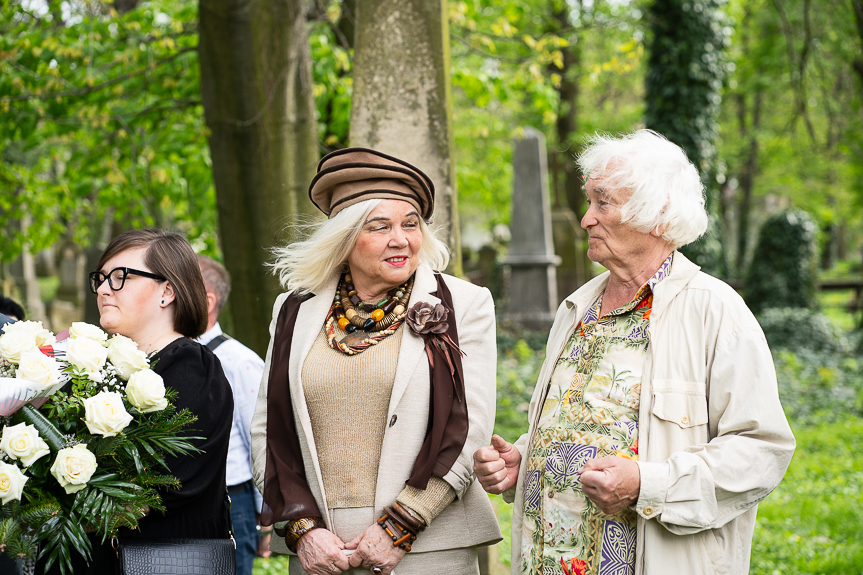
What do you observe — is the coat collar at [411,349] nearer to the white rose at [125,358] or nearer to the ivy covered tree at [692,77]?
the white rose at [125,358]

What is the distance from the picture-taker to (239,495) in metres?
3.36

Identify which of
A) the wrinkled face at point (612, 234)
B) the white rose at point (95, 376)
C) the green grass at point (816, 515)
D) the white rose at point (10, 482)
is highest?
the wrinkled face at point (612, 234)

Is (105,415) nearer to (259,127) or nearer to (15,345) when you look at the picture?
(15,345)

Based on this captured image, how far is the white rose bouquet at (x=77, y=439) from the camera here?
1.87m

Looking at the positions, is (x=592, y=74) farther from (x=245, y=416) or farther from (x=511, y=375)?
(x=245, y=416)

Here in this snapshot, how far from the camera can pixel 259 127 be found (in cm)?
441

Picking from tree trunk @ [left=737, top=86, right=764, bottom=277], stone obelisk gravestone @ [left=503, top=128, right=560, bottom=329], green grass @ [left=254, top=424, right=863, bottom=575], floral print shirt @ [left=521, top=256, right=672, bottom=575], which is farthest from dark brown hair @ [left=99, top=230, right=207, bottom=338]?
tree trunk @ [left=737, top=86, right=764, bottom=277]

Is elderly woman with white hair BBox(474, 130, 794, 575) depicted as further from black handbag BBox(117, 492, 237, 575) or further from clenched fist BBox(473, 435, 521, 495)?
black handbag BBox(117, 492, 237, 575)

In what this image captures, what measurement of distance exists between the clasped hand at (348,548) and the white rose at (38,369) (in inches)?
35.2

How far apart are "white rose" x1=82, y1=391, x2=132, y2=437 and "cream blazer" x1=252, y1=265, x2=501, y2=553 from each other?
56cm

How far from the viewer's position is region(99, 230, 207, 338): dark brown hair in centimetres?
247

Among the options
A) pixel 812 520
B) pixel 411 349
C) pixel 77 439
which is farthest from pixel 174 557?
pixel 812 520

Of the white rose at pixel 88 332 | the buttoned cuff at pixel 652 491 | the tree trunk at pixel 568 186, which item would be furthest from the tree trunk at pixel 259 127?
the tree trunk at pixel 568 186

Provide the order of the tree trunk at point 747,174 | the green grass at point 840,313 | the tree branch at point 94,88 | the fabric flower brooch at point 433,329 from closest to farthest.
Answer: the fabric flower brooch at point 433,329 < the tree branch at point 94,88 < the green grass at point 840,313 < the tree trunk at point 747,174
